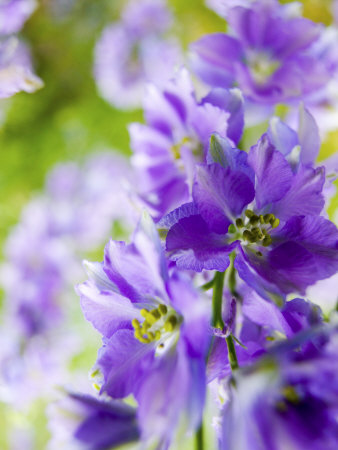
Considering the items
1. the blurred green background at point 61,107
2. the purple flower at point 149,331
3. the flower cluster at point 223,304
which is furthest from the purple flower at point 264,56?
the blurred green background at point 61,107

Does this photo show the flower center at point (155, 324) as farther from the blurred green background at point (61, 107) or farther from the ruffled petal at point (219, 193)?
the blurred green background at point (61, 107)

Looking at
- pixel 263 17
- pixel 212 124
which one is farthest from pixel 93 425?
pixel 263 17

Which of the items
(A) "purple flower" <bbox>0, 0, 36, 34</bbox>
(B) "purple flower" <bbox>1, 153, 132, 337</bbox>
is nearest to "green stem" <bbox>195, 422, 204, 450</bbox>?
(A) "purple flower" <bbox>0, 0, 36, 34</bbox>

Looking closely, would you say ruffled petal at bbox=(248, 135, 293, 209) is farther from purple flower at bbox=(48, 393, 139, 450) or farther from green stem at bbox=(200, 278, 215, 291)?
purple flower at bbox=(48, 393, 139, 450)

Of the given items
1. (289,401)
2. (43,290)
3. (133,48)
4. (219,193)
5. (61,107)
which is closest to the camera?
(289,401)

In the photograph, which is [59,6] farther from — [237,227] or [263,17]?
[237,227]

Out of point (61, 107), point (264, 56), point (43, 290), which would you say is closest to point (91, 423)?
point (264, 56)

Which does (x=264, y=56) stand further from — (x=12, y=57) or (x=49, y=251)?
(x=49, y=251)
